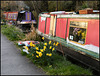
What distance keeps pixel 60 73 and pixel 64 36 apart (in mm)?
1882

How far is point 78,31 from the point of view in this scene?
14.0 ft

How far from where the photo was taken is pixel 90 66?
12.5 ft

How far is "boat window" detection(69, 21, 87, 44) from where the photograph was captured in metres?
4.11

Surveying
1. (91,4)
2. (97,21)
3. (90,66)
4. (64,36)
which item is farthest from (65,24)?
(91,4)

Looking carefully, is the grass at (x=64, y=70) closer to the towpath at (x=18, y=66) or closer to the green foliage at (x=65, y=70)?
the green foliage at (x=65, y=70)

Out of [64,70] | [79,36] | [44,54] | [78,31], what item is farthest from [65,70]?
[78,31]

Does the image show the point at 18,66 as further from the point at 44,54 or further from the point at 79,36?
the point at 79,36

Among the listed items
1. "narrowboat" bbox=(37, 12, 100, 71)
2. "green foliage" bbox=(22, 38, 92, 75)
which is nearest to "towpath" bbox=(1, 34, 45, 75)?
"green foliage" bbox=(22, 38, 92, 75)

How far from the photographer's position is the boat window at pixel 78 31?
162 inches

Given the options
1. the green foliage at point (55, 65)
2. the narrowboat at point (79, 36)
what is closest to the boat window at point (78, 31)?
the narrowboat at point (79, 36)

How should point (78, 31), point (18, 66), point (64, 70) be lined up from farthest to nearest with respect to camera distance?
point (18, 66), point (78, 31), point (64, 70)

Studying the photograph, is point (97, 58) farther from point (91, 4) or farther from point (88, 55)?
point (91, 4)

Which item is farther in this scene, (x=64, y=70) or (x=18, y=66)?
(x=18, y=66)

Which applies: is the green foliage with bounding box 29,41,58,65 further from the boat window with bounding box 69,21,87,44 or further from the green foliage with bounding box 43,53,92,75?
the boat window with bounding box 69,21,87,44
